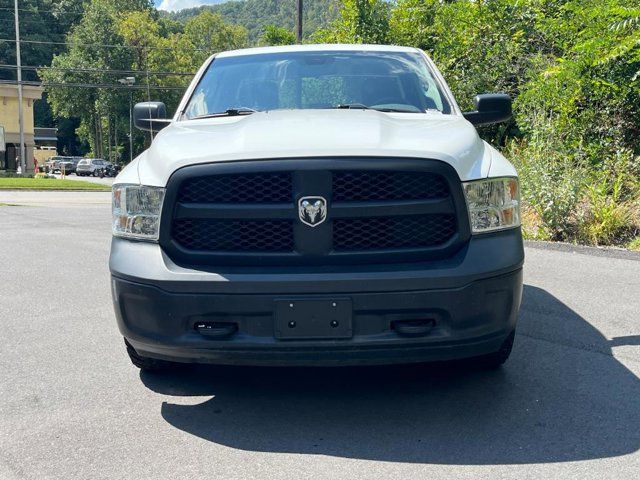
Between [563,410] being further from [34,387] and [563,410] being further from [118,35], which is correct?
[118,35]

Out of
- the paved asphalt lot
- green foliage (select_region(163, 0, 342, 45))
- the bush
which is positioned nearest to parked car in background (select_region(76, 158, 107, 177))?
green foliage (select_region(163, 0, 342, 45))

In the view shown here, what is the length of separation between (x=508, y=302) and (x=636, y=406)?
92cm

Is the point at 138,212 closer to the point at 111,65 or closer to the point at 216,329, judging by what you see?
the point at 216,329

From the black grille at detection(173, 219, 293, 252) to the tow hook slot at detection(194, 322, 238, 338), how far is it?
0.33 metres

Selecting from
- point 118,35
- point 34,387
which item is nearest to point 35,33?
point 118,35

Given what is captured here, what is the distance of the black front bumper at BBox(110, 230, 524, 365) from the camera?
314 cm

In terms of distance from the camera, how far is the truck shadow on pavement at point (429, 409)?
3.17 m

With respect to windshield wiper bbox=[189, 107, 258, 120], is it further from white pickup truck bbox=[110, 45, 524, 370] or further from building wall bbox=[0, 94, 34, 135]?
building wall bbox=[0, 94, 34, 135]

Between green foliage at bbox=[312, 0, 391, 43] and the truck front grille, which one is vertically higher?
green foliage at bbox=[312, 0, 391, 43]

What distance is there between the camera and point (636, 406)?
11.9 feet

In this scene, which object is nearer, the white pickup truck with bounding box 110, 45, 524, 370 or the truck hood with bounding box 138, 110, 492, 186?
the white pickup truck with bounding box 110, 45, 524, 370

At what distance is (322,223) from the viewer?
3.24m

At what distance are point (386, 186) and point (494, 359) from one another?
1284mm

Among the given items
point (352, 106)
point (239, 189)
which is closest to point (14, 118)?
point (352, 106)
